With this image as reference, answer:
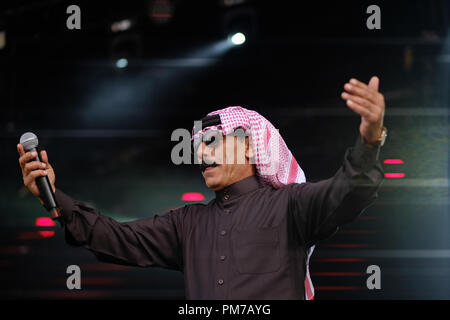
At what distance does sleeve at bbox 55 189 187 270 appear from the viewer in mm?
1955

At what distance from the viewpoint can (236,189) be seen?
2072mm

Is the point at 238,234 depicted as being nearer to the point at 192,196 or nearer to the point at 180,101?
the point at 192,196

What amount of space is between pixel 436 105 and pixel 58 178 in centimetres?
234

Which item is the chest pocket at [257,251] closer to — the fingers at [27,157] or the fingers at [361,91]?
the fingers at [361,91]

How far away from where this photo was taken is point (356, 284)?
9.92ft

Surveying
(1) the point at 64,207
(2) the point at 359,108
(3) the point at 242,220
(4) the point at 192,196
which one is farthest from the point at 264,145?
(4) the point at 192,196

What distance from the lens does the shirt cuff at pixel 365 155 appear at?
1.63 meters

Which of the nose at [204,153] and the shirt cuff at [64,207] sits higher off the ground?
the nose at [204,153]

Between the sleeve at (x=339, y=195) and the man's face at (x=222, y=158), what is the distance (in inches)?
8.8

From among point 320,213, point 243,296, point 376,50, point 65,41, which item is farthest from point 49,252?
point 376,50

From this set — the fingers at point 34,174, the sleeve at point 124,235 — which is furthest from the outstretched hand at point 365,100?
the fingers at point 34,174

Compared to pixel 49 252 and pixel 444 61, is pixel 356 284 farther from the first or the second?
pixel 49 252

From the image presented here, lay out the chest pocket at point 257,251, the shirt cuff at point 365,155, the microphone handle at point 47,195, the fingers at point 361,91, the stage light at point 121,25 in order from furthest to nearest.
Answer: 1. the stage light at point 121,25
2. the chest pocket at point 257,251
3. the microphone handle at point 47,195
4. the shirt cuff at point 365,155
5. the fingers at point 361,91

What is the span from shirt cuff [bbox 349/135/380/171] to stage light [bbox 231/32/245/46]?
1734mm
